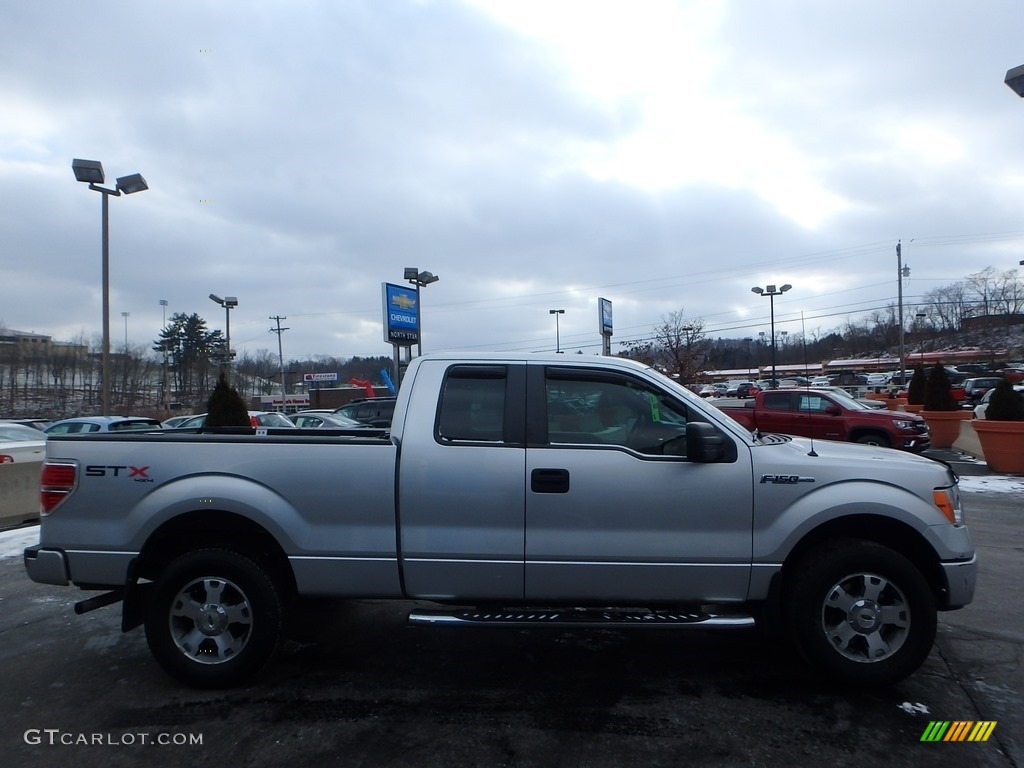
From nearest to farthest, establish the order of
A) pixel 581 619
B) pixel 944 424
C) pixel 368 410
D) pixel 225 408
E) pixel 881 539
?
pixel 581 619, pixel 881 539, pixel 225 408, pixel 944 424, pixel 368 410

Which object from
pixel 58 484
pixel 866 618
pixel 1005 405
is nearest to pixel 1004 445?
pixel 1005 405

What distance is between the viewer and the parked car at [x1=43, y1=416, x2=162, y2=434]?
43.9ft

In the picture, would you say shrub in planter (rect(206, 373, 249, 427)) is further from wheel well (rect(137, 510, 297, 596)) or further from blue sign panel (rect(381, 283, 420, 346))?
wheel well (rect(137, 510, 297, 596))

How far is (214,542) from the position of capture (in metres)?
4.43

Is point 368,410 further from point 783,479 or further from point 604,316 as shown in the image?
point 783,479

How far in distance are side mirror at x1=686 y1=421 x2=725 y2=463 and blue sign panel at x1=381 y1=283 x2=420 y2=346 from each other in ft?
73.3

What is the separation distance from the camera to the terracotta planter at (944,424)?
1920 cm

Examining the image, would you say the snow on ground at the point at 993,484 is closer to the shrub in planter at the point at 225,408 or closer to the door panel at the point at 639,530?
the door panel at the point at 639,530

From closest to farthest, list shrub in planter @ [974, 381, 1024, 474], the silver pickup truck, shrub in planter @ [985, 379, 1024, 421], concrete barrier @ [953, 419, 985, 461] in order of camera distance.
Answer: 1. the silver pickup truck
2. shrub in planter @ [974, 381, 1024, 474]
3. shrub in planter @ [985, 379, 1024, 421]
4. concrete barrier @ [953, 419, 985, 461]

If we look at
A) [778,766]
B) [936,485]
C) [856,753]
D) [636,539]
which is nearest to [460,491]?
[636,539]

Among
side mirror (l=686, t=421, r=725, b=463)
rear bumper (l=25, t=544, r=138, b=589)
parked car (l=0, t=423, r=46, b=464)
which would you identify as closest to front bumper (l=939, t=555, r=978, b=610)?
side mirror (l=686, t=421, r=725, b=463)

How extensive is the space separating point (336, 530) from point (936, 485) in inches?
140

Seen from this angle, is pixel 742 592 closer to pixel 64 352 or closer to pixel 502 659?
pixel 502 659

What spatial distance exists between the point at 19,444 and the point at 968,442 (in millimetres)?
20025
